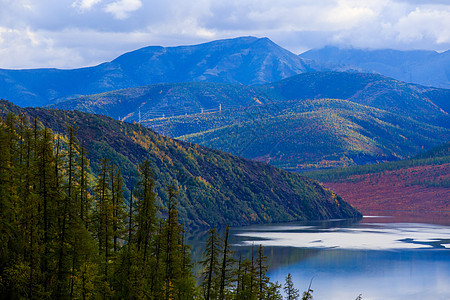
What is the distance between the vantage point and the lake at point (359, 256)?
7794cm

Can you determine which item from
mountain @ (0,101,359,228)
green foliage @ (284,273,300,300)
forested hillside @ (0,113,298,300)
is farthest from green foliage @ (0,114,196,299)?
mountain @ (0,101,359,228)

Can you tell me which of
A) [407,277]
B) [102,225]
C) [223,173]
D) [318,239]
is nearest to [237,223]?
[223,173]

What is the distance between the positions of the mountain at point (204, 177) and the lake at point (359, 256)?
9.03 metres

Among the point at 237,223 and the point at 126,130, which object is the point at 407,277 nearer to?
the point at 237,223

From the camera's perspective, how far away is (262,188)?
168 meters

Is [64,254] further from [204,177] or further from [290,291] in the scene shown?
[204,177]

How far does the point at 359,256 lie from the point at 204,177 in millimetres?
62328

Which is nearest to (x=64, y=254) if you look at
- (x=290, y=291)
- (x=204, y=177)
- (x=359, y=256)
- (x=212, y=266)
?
(x=212, y=266)

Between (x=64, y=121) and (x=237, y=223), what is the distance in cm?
4304

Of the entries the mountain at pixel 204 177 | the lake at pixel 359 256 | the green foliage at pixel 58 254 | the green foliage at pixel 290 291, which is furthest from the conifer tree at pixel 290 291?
the mountain at pixel 204 177

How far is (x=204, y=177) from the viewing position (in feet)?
524

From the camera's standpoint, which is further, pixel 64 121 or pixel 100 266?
pixel 64 121

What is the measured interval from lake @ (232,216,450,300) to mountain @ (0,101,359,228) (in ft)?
29.6

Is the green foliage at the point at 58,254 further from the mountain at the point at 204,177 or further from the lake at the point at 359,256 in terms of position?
the mountain at the point at 204,177
